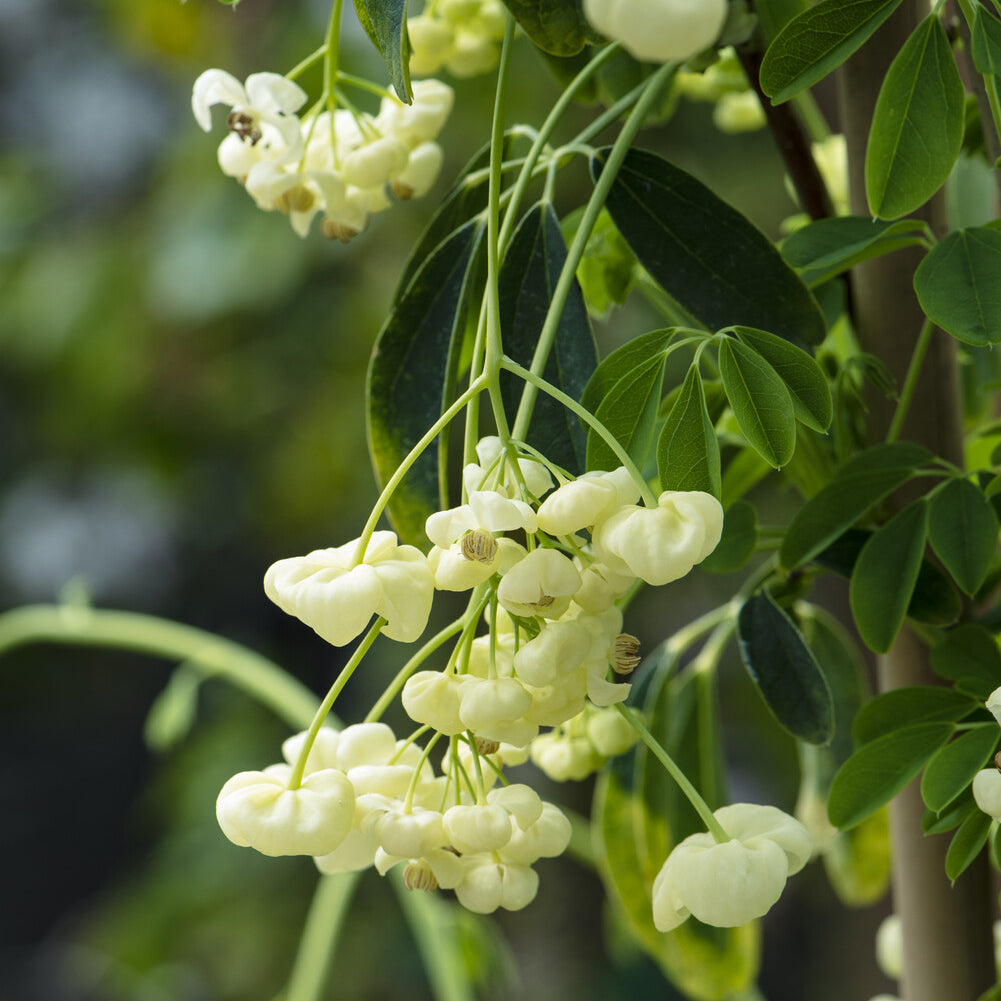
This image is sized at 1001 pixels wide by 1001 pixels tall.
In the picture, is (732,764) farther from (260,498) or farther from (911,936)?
(911,936)

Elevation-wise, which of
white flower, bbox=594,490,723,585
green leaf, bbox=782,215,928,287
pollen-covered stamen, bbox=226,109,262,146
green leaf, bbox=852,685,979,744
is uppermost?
pollen-covered stamen, bbox=226,109,262,146


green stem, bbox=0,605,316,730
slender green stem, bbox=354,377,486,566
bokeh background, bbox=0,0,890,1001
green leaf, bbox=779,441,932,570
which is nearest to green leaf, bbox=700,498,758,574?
green leaf, bbox=779,441,932,570

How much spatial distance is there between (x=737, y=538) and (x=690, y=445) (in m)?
0.09

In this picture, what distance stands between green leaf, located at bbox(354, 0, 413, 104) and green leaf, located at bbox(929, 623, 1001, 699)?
203 mm

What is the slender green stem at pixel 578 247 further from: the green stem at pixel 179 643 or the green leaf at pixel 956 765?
the green stem at pixel 179 643

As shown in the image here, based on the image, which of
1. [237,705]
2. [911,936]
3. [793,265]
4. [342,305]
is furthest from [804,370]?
[237,705]

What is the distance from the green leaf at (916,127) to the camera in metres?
0.28

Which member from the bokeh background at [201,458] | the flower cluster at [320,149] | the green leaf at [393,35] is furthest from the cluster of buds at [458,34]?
the bokeh background at [201,458]

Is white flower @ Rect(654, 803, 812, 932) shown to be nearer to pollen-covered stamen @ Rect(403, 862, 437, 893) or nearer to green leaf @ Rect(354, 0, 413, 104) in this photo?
pollen-covered stamen @ Rect(403, 862, 437, 893)

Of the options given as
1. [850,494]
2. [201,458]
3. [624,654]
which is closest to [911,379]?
[850,494]

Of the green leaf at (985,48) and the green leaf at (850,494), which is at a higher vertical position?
the green leaf at (985,48)

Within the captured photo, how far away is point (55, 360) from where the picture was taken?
149cm

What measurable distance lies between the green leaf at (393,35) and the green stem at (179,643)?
33cm

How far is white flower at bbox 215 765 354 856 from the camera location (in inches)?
9.4
